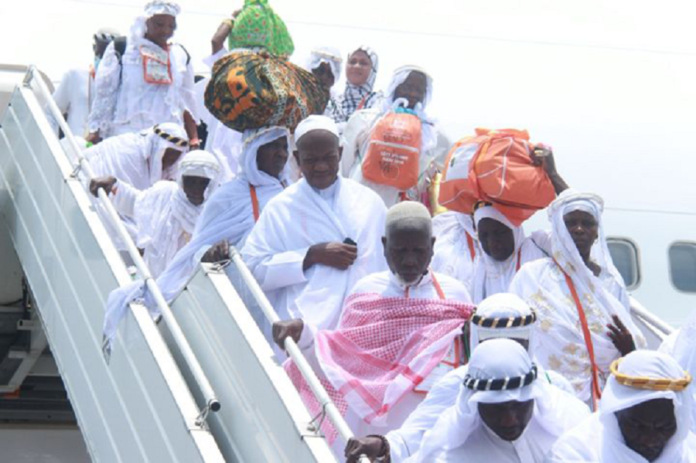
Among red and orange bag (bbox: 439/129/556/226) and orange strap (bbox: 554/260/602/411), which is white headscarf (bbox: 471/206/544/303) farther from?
orange strap (bbox: 554/260/602/411)

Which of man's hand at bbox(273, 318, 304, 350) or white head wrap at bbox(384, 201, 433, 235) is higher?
white head wrap at bbox(384, 201, 433, 235)

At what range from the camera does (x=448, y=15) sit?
1231cm

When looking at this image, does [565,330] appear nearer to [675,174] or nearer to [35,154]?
[35,154]

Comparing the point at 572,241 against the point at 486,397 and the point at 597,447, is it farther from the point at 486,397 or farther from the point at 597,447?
the point at 486,397

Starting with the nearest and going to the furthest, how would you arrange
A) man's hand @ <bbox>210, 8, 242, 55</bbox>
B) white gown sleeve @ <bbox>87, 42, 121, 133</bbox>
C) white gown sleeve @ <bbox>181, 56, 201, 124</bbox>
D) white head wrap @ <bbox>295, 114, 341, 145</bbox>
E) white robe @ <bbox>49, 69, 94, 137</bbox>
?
1. white head wrap @ <bbox>295, 114, 341, 145</bbox>
2. white gown sleeve @ <bbox>87, 42, 121, 133</bbox>
3. white gown sleeve @ <bbox>181, 56, 201, 124</bbox>
4. man's hand @ <bbox>210, 8, 242, 55</bbox>
5. white robe @ <bbox>49, 69, 94, 137</bbox>

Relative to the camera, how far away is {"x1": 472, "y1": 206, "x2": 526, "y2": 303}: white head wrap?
6.07m

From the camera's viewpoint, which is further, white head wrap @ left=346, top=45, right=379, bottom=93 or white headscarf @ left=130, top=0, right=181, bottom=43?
white headscarf @ left=130, top=0, right=181, bottom=43

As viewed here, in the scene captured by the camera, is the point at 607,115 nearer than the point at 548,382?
No

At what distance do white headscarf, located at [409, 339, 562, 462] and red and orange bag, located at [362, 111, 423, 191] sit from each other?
124 inches

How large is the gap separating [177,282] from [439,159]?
2.12m

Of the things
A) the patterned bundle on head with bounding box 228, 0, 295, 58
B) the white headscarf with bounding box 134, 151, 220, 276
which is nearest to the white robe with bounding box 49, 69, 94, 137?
the patterned bundle on head with bounding box 228, 0, 295, 58

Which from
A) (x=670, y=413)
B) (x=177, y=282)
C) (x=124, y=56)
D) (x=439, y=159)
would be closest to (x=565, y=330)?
(x=670, y=413)

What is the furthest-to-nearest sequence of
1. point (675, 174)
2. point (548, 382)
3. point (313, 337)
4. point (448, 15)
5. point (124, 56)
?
1. point (448, 15)
2. point (675, 174)
3. point (124, 56)
4. point (313, 337)
5. point (548, 382)

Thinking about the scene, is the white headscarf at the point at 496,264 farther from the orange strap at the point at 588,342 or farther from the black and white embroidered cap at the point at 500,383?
the black and white embroidered cap at the point at 500,383
